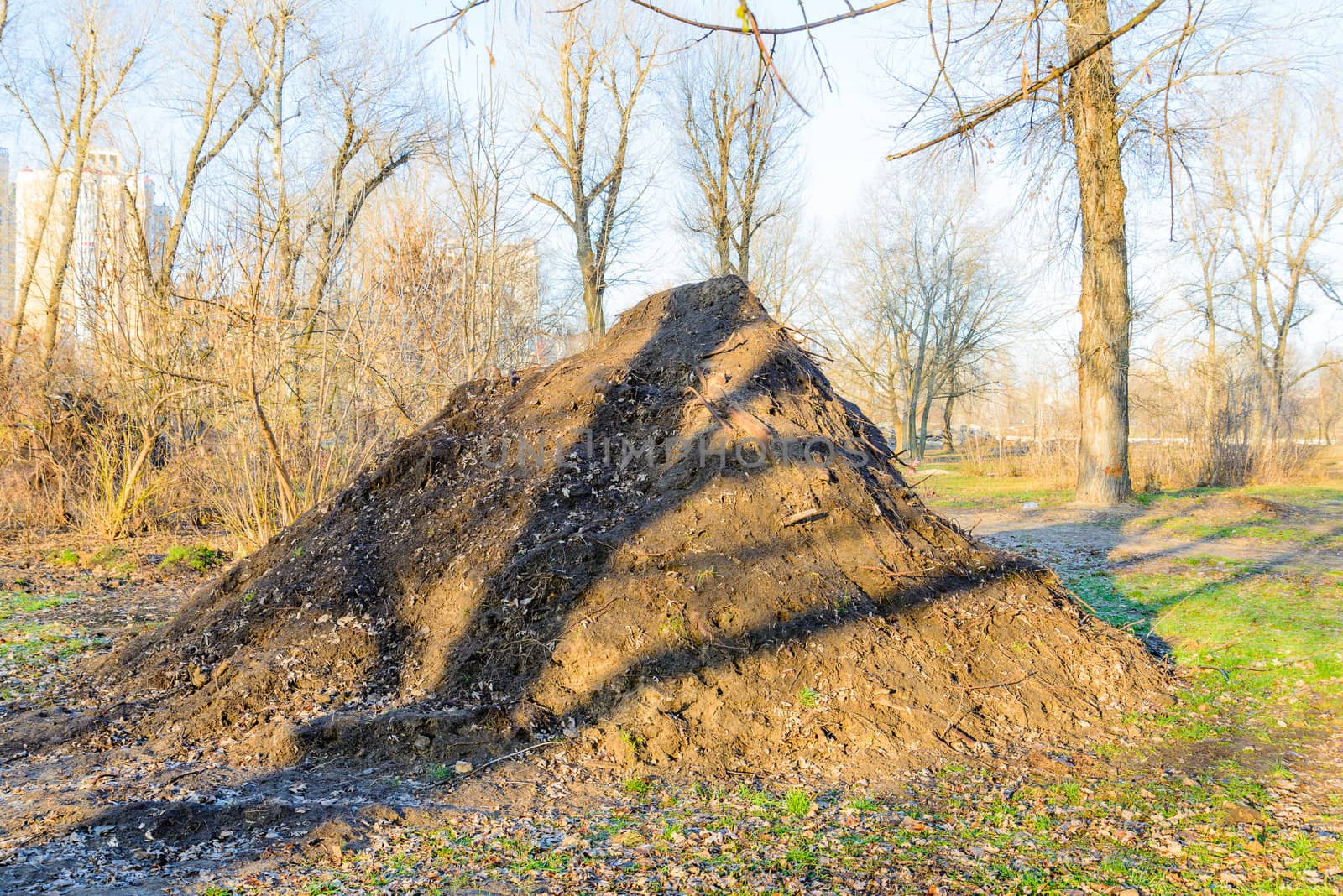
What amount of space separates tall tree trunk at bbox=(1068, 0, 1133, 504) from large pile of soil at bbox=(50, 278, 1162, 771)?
7595mm

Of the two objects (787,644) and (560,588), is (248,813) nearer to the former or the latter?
(560,588)

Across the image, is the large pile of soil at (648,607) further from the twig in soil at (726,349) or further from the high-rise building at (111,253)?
the high-rise building at (111,253)

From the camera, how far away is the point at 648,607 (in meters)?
4.00

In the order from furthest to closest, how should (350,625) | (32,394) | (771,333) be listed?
(32,394)
(771,333)
(350,625)

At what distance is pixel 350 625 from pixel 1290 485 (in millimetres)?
17737

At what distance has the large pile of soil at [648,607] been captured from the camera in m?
3.67

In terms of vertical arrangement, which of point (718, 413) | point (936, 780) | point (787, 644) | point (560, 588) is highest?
Answer: point (718, 413)

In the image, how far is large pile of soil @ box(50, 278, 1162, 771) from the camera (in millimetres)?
3674

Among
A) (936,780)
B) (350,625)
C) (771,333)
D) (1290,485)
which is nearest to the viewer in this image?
(936,780)

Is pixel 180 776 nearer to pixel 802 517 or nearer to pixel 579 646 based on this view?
pixel 579 646

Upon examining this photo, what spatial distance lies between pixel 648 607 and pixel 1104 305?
9.91 m

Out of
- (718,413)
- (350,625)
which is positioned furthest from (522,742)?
(718,413)

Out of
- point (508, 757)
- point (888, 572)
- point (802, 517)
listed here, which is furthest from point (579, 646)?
point (888, 572)

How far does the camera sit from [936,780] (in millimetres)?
3367
